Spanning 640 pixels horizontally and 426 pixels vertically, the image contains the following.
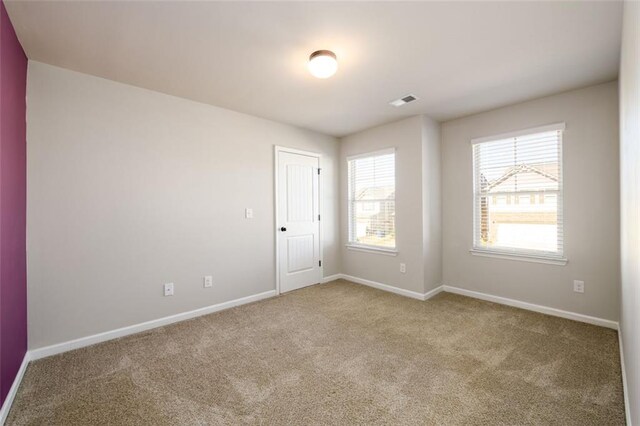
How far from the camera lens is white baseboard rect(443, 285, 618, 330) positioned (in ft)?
9.39

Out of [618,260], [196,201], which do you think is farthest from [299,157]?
[618,260]

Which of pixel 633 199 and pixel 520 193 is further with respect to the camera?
pixel 520 193

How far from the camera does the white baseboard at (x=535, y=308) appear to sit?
2863 mm

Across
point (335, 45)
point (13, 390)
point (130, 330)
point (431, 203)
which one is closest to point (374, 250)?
point (431, 203)

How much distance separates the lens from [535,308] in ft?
10.8

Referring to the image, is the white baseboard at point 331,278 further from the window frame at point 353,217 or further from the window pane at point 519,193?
the window pane at point 519,193

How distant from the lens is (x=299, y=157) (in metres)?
4.35

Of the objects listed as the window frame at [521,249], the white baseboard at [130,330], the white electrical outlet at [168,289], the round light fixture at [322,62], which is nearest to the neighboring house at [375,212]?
the window frame at [521,249]

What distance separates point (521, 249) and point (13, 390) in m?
4.85

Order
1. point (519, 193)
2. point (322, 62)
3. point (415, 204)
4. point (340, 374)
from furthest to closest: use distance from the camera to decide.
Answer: point (415, 204), point (519, 193), point (322, 62), point (340, 374)

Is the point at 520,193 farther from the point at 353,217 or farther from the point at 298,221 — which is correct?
the point at 298,221

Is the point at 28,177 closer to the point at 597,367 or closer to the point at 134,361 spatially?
the point at 134,361

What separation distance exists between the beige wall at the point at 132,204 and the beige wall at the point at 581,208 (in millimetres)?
3149

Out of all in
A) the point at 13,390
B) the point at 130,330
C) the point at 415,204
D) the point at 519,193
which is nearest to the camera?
the point at 13,390
